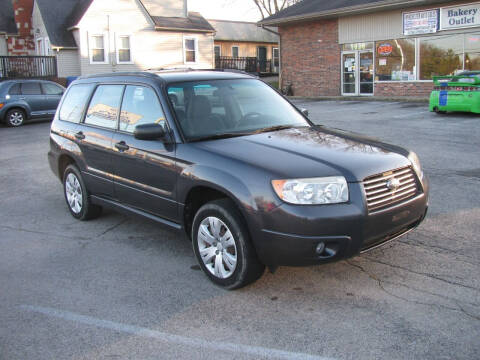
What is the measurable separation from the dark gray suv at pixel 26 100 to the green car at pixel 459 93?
13240mm

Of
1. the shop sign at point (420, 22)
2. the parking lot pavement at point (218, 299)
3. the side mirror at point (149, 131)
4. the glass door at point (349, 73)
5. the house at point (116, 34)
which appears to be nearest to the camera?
the parking lot pavement at point (218, 299)

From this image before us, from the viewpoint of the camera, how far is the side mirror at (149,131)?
4742 mm

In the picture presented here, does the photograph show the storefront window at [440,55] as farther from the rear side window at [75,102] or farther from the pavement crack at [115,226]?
the pavement crack at [115,226]

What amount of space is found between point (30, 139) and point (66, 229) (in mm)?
9878

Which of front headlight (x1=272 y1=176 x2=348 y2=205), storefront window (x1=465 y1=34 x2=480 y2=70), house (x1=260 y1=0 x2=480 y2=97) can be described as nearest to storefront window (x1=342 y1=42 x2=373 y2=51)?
house (x1=260 y1=0 x2=480 y2=97)

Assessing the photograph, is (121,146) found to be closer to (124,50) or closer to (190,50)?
(124,50)

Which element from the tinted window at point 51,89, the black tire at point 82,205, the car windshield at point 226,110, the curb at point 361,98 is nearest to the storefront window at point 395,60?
the curb at point 361,98

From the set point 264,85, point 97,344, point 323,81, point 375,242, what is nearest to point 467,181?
point 264,85

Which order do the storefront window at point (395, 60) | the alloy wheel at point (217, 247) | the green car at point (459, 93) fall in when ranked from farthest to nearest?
the storefront window at point (395, 60) → the green car at point (459, 93) → the alloy wheel at point (217, 247)

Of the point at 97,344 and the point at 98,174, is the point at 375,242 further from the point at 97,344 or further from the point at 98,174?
the point at 98,174

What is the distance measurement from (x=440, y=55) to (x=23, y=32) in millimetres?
25709

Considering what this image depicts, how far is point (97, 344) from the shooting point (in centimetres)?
361

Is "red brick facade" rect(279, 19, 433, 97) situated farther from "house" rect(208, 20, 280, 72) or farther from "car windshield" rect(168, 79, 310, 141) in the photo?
"car windshield" rect(168, 79, 310, 141)

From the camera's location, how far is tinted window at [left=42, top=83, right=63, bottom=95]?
1944 cm
